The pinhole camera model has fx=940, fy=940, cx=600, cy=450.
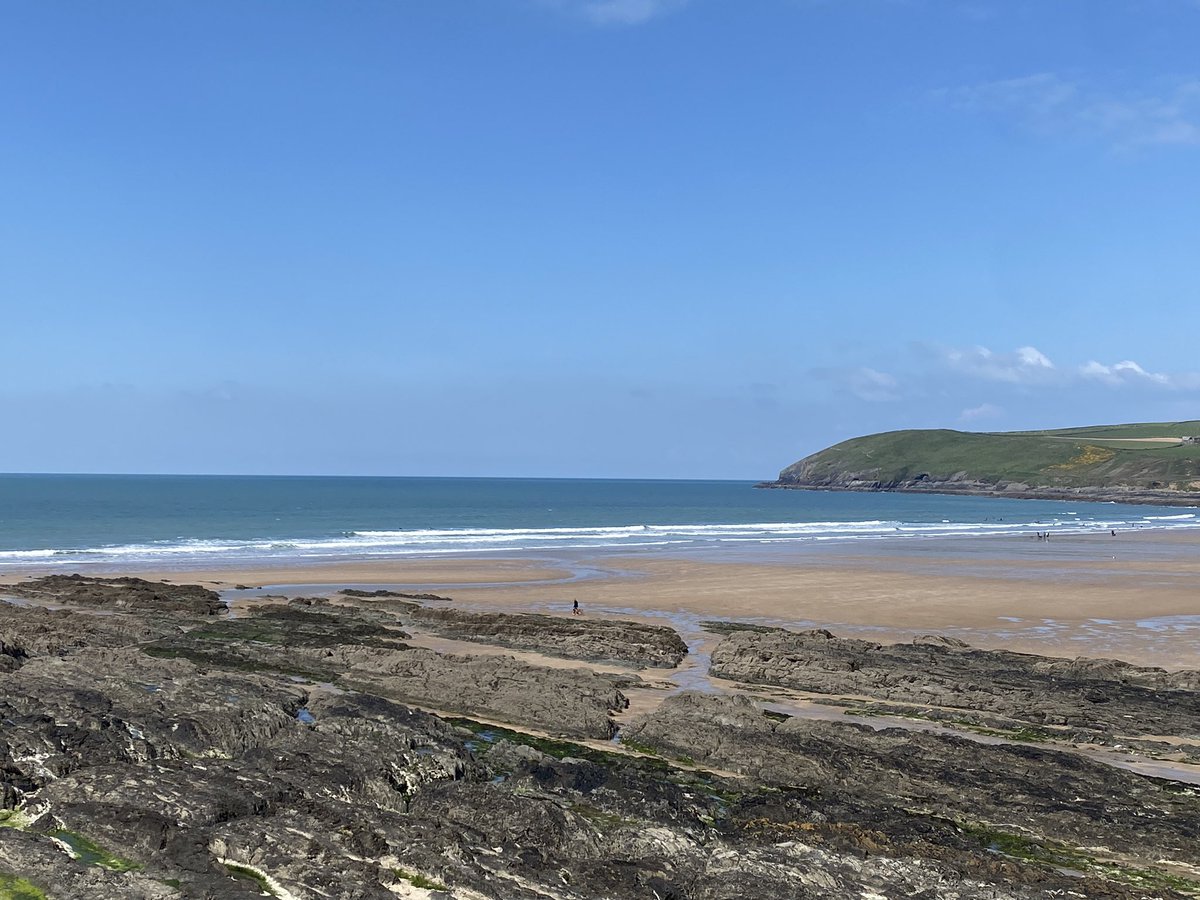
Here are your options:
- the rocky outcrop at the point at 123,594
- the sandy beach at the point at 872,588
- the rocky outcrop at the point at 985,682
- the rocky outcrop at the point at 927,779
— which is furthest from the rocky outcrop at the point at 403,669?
the sandy beach at the point at 872,588

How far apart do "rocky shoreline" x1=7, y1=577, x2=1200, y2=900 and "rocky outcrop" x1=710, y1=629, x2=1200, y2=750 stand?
3.9 inches

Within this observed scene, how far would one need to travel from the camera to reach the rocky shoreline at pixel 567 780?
1099cm

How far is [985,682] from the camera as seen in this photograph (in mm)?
22953

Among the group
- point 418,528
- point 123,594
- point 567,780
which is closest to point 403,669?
point 567,780

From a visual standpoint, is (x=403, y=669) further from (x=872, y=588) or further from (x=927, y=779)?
(x=872, y=588)

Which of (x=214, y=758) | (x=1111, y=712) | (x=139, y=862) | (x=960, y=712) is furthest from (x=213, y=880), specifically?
Result: (x=1111, y=712)

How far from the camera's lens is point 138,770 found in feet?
44.0

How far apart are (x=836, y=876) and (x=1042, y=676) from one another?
604 inches

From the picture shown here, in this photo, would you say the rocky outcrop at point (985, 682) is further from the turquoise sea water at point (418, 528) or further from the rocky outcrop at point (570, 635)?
the turquoise sea water at point (418, 528)

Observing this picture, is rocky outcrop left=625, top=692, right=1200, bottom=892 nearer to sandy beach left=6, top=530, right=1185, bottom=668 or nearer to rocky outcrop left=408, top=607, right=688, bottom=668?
rocky outcrop left=408, top=607, right=688, bottom=668

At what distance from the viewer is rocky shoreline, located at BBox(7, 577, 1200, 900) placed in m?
11.0

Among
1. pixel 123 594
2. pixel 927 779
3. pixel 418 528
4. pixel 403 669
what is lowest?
pixel 927 779

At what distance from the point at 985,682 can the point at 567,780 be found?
1305 cm

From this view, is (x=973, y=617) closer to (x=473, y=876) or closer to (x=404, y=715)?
(x=404, y=715)
